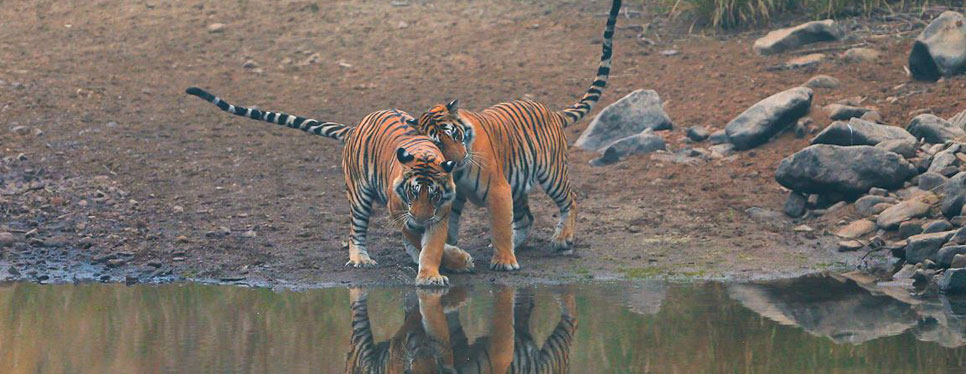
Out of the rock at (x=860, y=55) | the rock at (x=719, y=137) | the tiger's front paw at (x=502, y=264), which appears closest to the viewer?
the tiger's front paw at (x=502, y=264)

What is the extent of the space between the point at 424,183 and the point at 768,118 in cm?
413

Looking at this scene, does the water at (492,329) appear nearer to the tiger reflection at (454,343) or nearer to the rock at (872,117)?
the tiger reflection at (454,343)

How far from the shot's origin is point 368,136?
8.60 meters

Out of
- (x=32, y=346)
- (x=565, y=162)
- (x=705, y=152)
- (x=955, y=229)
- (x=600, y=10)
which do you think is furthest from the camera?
(x=600, y=10)

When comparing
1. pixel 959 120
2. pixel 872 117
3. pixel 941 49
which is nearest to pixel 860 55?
pixel 941 49

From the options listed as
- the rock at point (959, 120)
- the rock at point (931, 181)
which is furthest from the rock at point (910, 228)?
the rock at point (959, 120)

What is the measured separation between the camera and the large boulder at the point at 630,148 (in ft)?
36.4

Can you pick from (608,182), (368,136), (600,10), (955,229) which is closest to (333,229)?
(368,136)

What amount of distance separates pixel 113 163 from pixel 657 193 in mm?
4361

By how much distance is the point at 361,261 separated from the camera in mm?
8586

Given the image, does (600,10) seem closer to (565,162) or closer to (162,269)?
(565,162)

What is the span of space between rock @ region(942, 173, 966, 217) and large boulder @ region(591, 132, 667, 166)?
9.44 feet

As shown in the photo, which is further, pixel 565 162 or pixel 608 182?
pixel 608 182

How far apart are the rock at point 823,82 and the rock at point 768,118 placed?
866 millimetres
